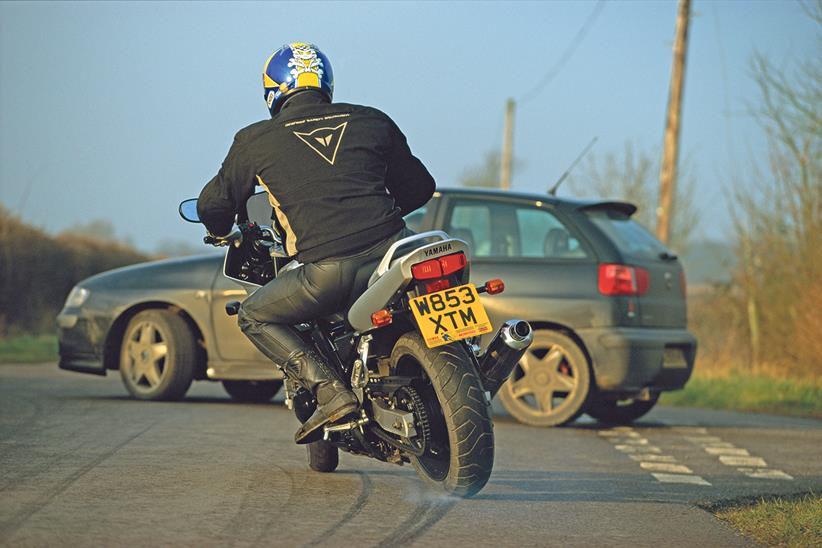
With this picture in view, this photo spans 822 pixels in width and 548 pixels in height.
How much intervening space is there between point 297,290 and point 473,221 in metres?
4.58

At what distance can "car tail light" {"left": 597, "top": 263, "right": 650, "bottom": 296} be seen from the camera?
10.1 m

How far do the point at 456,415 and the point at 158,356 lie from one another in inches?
222

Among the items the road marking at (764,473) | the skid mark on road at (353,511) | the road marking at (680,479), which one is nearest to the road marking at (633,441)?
the road marking at (764,473)

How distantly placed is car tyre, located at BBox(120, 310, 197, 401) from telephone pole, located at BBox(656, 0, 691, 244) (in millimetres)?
12372

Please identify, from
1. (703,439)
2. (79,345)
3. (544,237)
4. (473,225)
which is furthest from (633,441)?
(79,345)

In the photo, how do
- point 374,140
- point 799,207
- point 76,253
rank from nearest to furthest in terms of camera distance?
point 374,140 < point 799,207 < point 76,253

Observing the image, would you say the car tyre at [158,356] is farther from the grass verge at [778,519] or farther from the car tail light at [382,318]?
the grass verge at [778,519]

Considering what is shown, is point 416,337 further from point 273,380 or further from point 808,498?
point 273,380

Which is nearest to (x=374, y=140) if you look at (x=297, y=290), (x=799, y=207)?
(x=297, y=290)

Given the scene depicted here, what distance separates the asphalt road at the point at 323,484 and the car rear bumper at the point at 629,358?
0.41 metres

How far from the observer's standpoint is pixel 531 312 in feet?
33.0

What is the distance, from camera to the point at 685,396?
1485cm

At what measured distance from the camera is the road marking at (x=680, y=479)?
722 cm

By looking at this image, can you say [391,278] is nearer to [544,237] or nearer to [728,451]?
[728,451]
